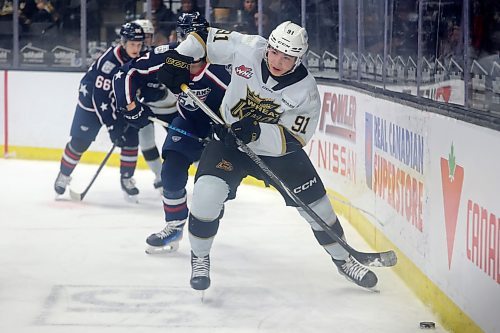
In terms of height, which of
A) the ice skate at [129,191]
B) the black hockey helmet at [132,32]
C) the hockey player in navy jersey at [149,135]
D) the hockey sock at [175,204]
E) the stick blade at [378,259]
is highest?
the black hockey helmet at [132,32]

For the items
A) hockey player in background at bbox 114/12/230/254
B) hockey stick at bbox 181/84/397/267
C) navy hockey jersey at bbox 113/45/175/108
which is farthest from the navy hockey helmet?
hockey stick at bbox 181/84/397/267

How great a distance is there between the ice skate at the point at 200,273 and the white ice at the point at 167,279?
0.25 ft

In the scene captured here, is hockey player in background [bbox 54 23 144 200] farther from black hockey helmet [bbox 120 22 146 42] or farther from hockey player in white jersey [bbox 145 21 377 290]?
hockey player in white jersey [bbox 145 21 377 290]

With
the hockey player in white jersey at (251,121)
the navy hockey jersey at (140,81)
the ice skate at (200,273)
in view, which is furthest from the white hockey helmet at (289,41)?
the navy hockey jersey at (140,81)

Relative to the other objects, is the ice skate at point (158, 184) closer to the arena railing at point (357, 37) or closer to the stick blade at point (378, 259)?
the arena railing at point (357, 37)

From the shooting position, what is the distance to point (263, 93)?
13.6ft

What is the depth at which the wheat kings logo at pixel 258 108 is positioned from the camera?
4172mm

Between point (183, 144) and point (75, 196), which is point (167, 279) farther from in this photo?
point (75, 196)

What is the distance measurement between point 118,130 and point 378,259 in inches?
103

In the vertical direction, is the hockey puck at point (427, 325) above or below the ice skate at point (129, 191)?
below

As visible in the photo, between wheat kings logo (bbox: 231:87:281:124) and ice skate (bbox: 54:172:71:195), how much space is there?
8.92 feet

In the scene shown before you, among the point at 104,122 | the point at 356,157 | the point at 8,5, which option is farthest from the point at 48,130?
the point at 356,157

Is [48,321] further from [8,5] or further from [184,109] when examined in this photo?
[8,5]

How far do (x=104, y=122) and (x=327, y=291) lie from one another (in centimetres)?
248
